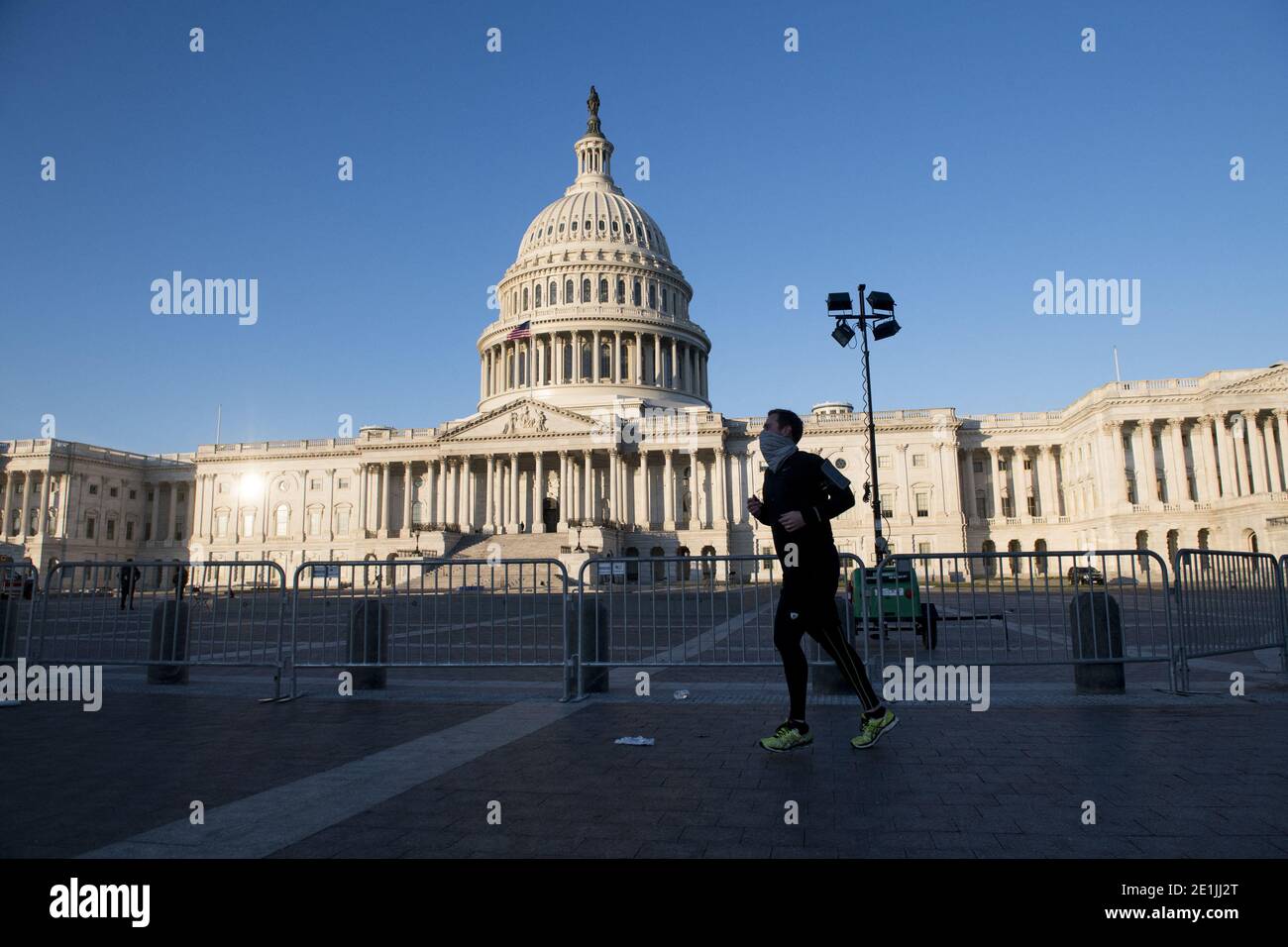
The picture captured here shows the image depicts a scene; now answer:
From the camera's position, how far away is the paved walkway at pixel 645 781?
383cm

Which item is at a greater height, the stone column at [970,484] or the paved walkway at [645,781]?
the stone column at [970,484]

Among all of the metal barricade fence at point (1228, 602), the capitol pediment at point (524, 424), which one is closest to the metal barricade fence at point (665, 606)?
Answer: the metal barricade fence at point (1228, 602)

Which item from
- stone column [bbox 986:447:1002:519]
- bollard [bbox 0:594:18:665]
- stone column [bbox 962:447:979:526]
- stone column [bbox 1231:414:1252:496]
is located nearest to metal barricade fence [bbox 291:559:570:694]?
bollard [bbox 0:594:18:665]

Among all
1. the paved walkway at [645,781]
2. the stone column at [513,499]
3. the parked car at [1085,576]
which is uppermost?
the stone column at [513,499]

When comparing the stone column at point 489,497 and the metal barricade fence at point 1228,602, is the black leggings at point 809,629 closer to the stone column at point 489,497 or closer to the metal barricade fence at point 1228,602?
the metal barricade fence at point 1228,602

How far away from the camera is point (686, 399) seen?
8538cm

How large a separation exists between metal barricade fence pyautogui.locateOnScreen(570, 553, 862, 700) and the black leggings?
9.74ft

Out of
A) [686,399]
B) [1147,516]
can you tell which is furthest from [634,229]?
[1147,516]

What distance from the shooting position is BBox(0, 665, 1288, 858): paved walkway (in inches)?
151

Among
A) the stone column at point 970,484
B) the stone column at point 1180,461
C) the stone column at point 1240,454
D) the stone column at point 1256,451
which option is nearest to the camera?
the stone column at point 1256,451

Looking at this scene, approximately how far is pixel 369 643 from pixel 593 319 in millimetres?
74692

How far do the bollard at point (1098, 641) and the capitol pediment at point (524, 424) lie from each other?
6265 cm

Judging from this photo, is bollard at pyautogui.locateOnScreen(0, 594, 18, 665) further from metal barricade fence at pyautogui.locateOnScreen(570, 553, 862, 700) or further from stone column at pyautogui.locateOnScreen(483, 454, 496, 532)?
stone column at pyautogui.locateOnScreen(483, 454, 496, 532)
